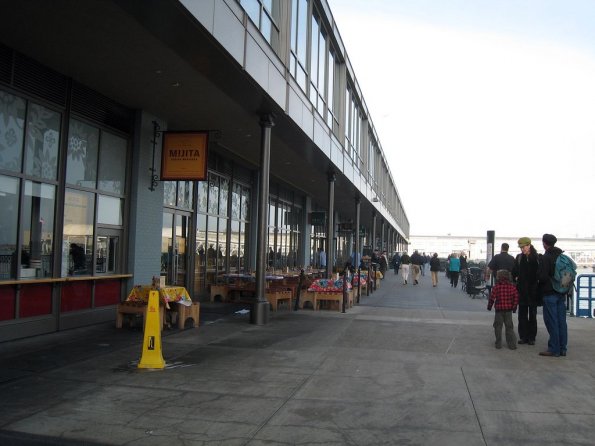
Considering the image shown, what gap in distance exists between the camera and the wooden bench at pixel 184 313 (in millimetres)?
10375

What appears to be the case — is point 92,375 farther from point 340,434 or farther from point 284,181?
point 284,181

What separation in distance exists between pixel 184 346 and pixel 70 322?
2698mm

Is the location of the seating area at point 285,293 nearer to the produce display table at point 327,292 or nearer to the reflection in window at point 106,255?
the produce display table at point 327,292

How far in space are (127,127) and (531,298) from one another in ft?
28.3

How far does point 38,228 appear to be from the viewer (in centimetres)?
941

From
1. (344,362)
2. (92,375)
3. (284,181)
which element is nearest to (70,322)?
(92,375)

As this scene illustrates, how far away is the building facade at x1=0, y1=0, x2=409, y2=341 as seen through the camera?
800 centimetres

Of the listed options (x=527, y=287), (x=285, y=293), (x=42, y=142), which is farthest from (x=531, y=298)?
(x=42, y=142)

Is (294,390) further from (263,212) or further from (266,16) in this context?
(266,16)

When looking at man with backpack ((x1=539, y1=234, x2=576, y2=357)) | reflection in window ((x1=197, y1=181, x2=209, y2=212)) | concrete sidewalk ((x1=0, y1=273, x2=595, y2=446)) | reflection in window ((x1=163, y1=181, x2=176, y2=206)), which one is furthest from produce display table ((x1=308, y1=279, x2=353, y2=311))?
man with backpack ((x1=539, y1=234, x2=576, y2=357))

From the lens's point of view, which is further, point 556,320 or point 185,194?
point 185,194

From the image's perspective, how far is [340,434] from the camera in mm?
4781

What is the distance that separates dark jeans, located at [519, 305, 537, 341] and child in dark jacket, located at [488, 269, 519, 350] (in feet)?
1.58

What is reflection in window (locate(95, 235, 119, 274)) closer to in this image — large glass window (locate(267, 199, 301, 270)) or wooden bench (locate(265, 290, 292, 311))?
wooden bench (locate(265, 290, 292, 311))
